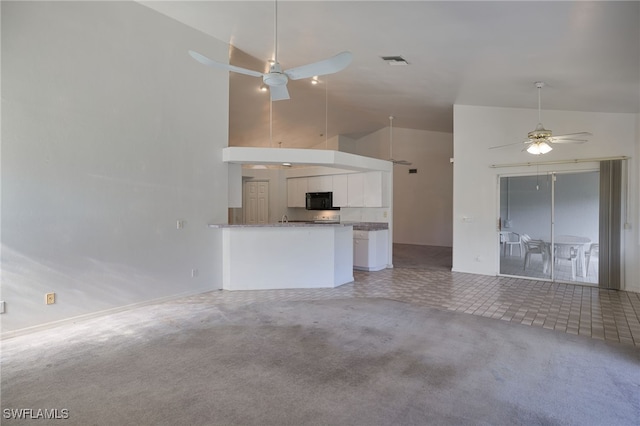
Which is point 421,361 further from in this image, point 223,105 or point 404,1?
point 223,105

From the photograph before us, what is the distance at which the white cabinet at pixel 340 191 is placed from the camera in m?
8.25

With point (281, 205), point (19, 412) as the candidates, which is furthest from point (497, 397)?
point (281, 205)

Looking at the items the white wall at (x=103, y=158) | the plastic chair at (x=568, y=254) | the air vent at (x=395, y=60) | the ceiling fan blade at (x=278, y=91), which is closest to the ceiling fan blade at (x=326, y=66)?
the ceiling fan blade at (x=278, y=91)

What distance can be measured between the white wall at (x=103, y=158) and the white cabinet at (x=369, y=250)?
123 inches

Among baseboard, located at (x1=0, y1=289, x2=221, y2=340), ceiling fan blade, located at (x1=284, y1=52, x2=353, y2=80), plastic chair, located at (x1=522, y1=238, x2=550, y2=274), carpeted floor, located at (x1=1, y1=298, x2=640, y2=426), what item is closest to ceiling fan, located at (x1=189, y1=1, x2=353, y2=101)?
ceiling fan blade, located at (x1=284, y1=52, x2=353, y2=80)

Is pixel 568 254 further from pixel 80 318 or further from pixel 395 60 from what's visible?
pixel 80 318

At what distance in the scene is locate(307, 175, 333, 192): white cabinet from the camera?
28.3 ft

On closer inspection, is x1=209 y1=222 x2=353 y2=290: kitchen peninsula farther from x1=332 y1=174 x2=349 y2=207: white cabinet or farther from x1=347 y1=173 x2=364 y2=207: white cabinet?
x1=332 y1=174 x2=349 y2=207: white cabinet

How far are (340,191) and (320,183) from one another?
0.71 meters

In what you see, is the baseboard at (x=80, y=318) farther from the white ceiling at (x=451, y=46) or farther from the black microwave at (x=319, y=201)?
the black microwave at (x=319, y=201)

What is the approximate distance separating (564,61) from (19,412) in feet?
18.9

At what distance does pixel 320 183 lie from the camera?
8836 millimetres

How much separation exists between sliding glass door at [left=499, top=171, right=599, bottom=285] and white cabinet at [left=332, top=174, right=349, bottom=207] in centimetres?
331

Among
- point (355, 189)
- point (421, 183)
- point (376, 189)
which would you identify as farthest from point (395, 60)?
point (421, 183)
